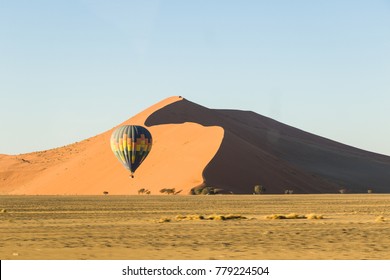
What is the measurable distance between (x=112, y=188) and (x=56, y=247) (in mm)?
102207

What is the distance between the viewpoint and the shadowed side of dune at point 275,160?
11181 cm

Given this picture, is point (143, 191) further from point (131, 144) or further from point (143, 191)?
point (131, 144)

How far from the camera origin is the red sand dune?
370 ft

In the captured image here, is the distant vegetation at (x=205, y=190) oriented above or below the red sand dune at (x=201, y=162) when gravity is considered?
below

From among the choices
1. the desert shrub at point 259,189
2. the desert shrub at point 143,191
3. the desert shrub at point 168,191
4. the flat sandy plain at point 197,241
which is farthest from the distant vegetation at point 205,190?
the flat sandy plain at point 197,241

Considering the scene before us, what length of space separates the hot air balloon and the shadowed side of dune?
14.9 m

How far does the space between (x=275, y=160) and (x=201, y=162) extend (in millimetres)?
18388

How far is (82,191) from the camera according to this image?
128125 millimetres

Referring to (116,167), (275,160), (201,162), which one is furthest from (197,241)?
(116,167)

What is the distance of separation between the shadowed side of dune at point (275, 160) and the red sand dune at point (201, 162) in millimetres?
158

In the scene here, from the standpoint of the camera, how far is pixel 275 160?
12794 centimetres

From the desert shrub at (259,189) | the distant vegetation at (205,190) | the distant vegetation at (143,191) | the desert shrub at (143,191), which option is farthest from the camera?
the desert shrub at (143,191)

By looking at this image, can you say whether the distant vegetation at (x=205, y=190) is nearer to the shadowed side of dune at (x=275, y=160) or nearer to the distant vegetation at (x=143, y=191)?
the shadowed side of dune at (x=275, y=160)

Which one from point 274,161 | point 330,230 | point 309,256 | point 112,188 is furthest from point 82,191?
point 309,256
